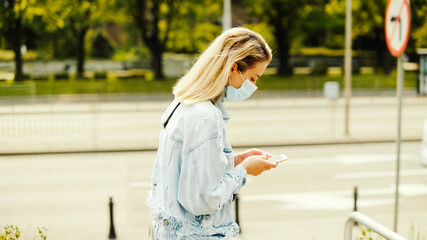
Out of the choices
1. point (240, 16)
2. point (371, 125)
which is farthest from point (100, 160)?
point (240, 16)

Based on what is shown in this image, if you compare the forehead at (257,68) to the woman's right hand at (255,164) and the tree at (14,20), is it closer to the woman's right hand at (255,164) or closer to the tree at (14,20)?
the woman's right hand at (255,164)

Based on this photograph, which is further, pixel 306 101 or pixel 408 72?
pixel 408 72

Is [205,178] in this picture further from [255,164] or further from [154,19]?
[154,19]

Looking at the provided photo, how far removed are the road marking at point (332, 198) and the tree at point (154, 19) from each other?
2584 centimetres

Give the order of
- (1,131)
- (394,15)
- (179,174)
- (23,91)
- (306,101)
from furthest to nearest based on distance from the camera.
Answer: (23,91) → (306,101) → (1,131) → (394,15) → (179,174)

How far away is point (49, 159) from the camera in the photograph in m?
11.2

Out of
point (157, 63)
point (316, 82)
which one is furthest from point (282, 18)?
point (157, 63)

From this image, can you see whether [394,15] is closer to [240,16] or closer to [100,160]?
[100,160]

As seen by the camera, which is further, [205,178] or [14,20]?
[14,20]

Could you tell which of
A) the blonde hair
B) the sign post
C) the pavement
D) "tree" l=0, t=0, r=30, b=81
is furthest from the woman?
"tree" l=0, t=0, r=30, b=81

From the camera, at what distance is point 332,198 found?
7898 mm

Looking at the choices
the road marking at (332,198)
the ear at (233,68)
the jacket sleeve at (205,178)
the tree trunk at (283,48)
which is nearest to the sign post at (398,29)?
the road marking at (332,198)

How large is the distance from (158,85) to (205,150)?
2865cm

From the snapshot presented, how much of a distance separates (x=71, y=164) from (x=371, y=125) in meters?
8.87
